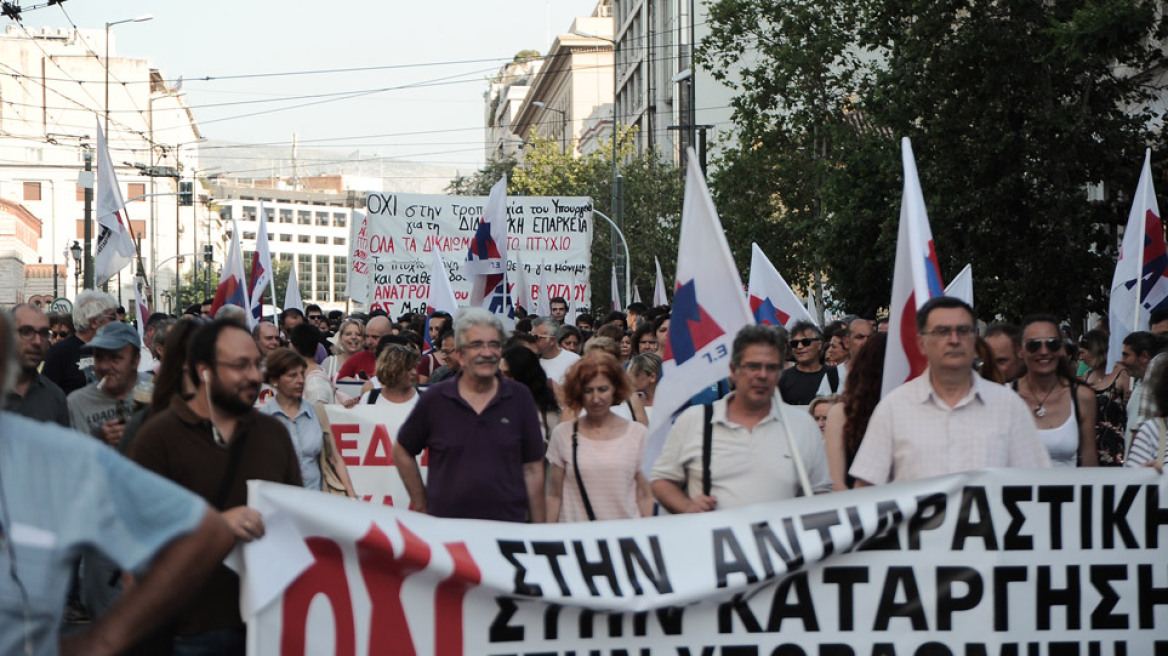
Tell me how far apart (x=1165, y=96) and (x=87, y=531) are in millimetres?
22421

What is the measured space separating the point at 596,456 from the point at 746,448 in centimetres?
113

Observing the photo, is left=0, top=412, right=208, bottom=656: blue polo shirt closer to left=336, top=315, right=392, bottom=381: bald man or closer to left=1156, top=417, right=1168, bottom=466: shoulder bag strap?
left=1156, top=417, right=1168, bottom=466: shoulder bag strap

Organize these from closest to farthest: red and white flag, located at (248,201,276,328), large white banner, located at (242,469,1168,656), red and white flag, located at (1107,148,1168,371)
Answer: large white banner, located at (242,469,1168,656) < red and white flag, located at (1107,148,1168,371) < red and white flag, located at (248,201,276,328)

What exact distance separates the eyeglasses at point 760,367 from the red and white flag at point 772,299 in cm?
775

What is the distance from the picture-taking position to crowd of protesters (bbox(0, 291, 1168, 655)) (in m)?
2.69

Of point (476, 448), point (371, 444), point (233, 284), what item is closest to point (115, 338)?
point (476, 448)

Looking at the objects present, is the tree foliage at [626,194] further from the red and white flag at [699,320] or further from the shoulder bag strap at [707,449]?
the shoulder bag strap at [707,449]

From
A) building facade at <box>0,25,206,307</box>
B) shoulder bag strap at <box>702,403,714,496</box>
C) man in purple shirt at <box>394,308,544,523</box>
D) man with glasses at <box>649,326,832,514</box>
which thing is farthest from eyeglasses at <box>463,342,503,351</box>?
building facade at <box>0,25,206,307</box>

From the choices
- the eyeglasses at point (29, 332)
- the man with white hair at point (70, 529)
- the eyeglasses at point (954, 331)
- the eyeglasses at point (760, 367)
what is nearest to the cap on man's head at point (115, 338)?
the eyeglasses at point (29, 332)

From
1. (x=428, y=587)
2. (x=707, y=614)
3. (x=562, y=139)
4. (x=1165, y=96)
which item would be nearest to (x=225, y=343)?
(x=428, y=587)

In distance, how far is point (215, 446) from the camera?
464 centimetres

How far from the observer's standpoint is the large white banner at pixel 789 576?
4.94 metres

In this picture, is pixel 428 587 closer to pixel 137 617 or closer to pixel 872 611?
pixel 872 611

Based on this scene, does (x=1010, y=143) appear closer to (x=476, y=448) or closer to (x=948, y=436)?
(x=476, y=448)
